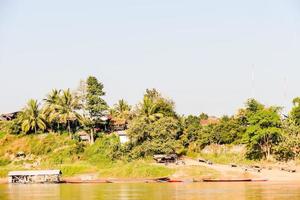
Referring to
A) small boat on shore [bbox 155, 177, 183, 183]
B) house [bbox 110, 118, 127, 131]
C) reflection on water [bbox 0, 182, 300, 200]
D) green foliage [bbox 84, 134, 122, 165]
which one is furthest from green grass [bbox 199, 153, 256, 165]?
house [bbox 110, 118, 127, 131]

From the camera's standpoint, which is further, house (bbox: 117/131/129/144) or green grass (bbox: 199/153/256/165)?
house (bbox: 117/131/129/144)

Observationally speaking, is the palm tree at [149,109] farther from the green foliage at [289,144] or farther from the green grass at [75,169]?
the green foliage at [289,144]

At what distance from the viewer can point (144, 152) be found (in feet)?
Result: 207

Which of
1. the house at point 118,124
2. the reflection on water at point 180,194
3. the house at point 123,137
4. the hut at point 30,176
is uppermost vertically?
the house at point 118,124

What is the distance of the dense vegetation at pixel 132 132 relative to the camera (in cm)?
6072

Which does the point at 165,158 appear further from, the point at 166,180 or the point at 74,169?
the point at 74,169

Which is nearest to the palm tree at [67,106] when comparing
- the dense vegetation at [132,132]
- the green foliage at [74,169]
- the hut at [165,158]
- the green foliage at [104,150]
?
the dense vegetation at [132,132]

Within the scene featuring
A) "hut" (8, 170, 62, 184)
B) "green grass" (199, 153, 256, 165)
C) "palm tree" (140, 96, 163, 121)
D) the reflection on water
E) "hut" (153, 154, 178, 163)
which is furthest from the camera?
"palm tree" (140, 96, 163, 121)

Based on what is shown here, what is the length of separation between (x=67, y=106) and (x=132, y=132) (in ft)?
35.4

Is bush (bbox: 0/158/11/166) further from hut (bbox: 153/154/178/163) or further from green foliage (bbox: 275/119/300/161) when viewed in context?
green foliage (bbox: 275/119/300/161)

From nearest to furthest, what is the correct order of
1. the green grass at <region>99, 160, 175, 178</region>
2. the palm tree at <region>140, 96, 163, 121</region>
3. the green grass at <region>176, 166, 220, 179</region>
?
the green grass at <region>176, 166, 220, 179</region>, the green grass at <region>99, 160, 175, 178</region>, the palm tree at <region>140, 96, 163, 121</region>

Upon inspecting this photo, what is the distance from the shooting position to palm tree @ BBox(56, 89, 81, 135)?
69.6 metres

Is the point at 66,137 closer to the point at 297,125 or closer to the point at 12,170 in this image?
the point at 12,170

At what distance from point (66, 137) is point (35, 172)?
1179 centimetres
